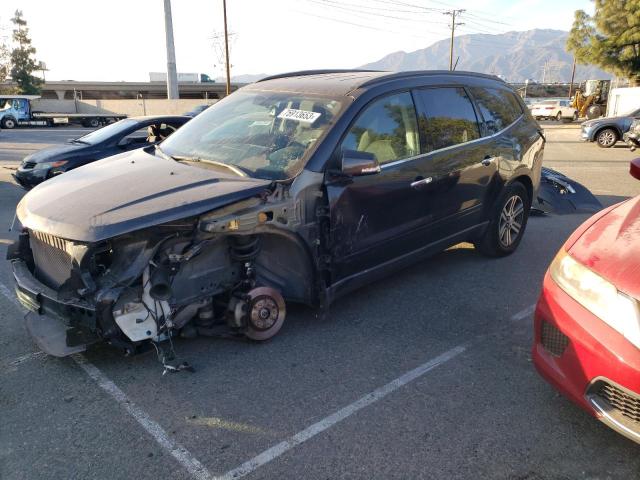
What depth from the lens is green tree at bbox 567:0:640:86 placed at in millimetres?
27547

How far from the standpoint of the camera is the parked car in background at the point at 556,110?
117ft

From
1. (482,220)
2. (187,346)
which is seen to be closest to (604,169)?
(482,220)

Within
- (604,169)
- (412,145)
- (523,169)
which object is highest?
(412,145)

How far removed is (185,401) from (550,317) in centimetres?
Result: 210

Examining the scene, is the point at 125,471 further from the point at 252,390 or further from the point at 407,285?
the point at 407,285

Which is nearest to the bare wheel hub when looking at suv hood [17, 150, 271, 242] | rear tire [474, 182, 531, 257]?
suv hood [17, 150, 271, 242]

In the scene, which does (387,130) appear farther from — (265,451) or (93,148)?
(93,148)

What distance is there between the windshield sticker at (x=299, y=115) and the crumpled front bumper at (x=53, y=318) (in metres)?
1.98

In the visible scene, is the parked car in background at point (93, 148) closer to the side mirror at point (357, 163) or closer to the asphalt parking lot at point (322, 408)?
the asphalt parking lot at point (322, 408)

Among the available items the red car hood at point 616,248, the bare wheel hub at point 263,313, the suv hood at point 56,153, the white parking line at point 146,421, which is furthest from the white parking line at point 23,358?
the suv hood at point 56,153

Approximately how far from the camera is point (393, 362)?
3465 mm

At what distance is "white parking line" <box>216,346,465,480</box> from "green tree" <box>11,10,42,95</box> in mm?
55575

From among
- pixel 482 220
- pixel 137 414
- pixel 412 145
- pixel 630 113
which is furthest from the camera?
pixel 630 113

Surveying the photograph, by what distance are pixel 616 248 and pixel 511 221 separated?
288 cm
